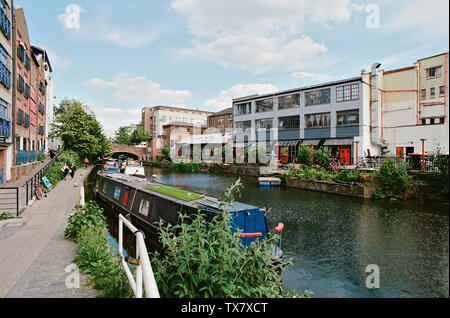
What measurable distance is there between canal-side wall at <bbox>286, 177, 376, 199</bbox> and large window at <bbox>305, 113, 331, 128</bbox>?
35.3 ft

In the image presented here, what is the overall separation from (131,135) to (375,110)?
230 ft

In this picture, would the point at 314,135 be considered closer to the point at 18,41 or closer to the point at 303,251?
the point at 303,251

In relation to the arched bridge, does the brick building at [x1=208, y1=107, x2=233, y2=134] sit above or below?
above

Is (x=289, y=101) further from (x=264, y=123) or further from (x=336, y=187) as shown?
(x=336, y=187)

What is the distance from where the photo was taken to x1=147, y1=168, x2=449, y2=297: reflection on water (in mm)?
A: 6809

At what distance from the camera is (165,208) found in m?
9.27

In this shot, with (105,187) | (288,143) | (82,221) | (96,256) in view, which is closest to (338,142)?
(288,143)

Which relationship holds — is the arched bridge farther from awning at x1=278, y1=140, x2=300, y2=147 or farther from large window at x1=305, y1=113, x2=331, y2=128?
large window at x1=305, y1=113, x2=331, y2=128

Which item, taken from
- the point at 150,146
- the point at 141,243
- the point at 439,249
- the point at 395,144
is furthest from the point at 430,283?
the point at 150,146

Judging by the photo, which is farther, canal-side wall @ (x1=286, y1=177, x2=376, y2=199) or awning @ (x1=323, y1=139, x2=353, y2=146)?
awning @ (x1=323, y1=139, x2=353, y2=146)

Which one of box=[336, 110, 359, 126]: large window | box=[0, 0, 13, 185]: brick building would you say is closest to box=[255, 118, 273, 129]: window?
box=[336, 110, 359, 126]: large window

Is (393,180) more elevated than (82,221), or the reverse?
(393,180)

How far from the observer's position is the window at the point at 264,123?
123 feet
